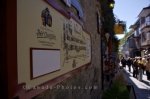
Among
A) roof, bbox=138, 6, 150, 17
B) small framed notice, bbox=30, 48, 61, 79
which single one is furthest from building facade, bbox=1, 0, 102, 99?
roof, bbox=138, 6, 150, 17

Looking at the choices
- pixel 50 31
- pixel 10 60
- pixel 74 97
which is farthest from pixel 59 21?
pixel 74 97

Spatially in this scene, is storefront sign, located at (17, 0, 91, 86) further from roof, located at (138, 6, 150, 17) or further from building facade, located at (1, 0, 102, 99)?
roof, located at (138, 6, 150, 17)

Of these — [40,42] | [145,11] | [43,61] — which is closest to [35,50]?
[40,42]

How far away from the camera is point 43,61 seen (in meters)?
2.98

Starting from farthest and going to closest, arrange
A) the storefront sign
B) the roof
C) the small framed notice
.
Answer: the roof < the small framed notice < the storefront sign

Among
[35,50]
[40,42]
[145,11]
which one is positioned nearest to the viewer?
[35,50]

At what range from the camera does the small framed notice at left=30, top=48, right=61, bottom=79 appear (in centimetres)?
274

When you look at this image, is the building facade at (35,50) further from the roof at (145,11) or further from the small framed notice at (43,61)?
the roof at (145,11)

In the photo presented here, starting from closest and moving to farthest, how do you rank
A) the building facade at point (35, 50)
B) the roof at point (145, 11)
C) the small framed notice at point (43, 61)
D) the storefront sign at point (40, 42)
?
the building facade at point (35, 50) < the storefront sign at point (40, 42) < the small framed notice at point (43, 61) < the roof at point (145, 11)

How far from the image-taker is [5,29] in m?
2.24

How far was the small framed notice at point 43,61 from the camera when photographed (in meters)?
2.74

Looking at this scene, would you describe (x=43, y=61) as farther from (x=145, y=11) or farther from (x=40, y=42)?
(x=145, y=11)

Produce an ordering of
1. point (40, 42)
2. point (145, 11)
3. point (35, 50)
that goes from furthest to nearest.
Answer: point (145, 11) < point (40, 42) < point (35, 50)

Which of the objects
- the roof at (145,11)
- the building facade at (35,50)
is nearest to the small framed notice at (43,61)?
the building facade at (35,50)
